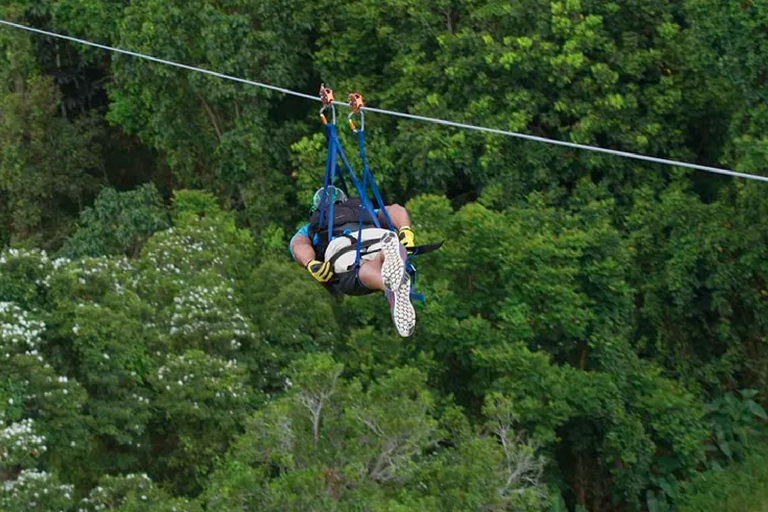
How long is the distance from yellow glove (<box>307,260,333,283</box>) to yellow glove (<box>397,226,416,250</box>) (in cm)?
35

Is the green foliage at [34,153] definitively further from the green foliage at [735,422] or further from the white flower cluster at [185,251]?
the green foliage at [735,422]

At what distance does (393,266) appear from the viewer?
595cm

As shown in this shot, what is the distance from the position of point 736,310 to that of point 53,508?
21.6 feet

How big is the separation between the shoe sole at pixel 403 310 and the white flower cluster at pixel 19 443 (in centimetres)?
451

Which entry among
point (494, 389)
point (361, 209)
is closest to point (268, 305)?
point (494, 389)

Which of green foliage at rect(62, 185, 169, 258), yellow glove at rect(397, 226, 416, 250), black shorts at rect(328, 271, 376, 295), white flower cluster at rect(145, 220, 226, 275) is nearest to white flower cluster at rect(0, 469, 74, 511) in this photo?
white flower cluster at rect(145, 220, 226, 275)

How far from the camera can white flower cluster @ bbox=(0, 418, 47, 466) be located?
31.6 ft

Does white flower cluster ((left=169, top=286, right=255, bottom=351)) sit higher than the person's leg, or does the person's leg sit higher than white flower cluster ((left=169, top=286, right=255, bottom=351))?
the person's leg

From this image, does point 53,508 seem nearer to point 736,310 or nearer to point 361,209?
point 361,209

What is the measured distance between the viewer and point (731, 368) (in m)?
13.0

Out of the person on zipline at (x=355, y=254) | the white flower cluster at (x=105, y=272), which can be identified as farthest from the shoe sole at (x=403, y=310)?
the white flower cluster at (x=105, y=272)

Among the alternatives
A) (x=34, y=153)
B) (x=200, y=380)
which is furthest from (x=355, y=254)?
(x=34, y=153)

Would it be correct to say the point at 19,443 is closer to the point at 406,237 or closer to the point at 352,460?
the point at 352,460

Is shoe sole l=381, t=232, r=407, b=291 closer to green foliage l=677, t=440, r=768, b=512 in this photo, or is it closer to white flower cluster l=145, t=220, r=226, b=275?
white flower cluster l=145, t=220, r=226, b=275
